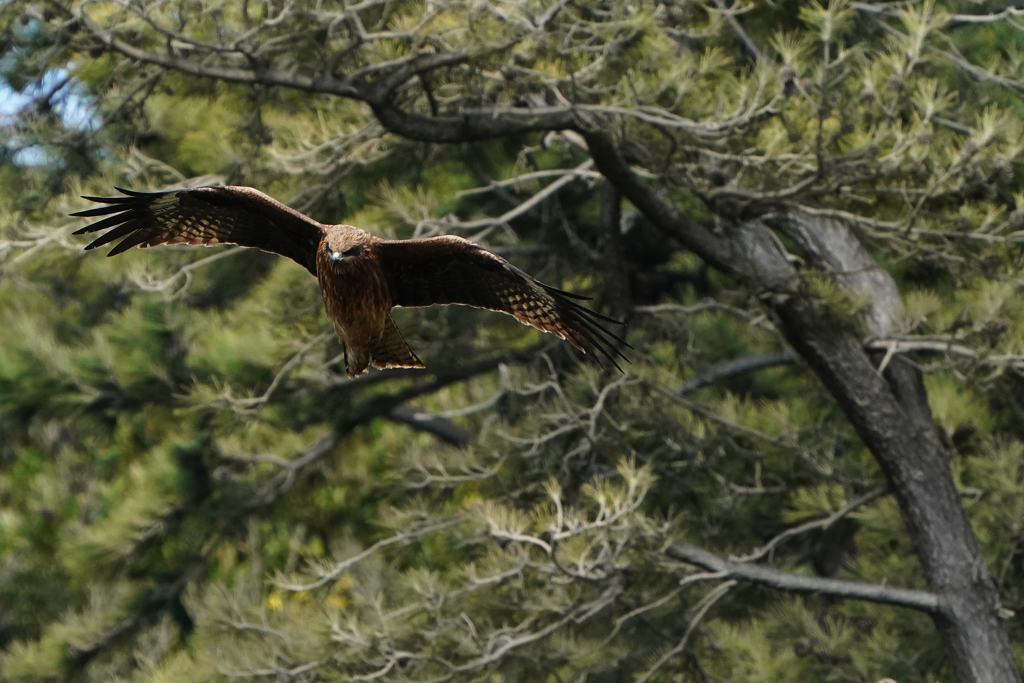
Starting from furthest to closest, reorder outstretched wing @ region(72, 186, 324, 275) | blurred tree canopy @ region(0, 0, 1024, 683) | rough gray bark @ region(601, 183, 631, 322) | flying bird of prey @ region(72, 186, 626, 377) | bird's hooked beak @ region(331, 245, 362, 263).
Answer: rough gray bark @ region(601, 183, 631, 322) < blurred tree canopy @ region(0, 0, 1024, 683) < outstretched wing @ region(72, 186, 324, 275) < flying bird of prey @ region(72, 186, 626, 377) < bird's hooked beak @ region(331, 245, 362, 263)

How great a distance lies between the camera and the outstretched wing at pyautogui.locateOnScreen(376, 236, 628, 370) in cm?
368

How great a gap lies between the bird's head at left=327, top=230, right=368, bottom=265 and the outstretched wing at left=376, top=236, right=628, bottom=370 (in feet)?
0.46

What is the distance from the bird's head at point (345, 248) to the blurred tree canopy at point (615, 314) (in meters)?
1.57

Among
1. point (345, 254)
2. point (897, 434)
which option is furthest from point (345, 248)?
point (897, 434)

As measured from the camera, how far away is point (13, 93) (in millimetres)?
5121

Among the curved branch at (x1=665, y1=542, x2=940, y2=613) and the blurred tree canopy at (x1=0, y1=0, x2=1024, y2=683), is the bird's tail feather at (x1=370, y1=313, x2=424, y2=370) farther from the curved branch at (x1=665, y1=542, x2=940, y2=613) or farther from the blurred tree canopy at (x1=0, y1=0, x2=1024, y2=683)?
the curved branch at (x1=665, y1=542, x2=940, y2=613)

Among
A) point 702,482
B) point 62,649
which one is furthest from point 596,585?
point 62,649

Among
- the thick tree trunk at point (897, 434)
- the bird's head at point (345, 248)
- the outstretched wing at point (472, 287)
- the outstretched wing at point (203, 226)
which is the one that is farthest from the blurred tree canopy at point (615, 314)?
the bird's head at point (345, 248)

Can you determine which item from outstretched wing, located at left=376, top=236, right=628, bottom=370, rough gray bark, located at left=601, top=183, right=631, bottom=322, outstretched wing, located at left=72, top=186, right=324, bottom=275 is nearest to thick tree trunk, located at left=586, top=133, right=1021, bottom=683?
rough gray bark, located at left=601, top=183, right=631, bottom=322

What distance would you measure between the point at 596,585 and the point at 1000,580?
80.2 inches

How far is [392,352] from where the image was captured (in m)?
4.05

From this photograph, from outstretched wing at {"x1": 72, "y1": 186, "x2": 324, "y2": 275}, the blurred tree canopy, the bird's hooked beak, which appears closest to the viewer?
the bird's hooked beak

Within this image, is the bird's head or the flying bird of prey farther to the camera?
the flying bird of prey

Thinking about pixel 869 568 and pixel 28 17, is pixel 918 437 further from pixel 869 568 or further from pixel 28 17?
pixel 28 17
